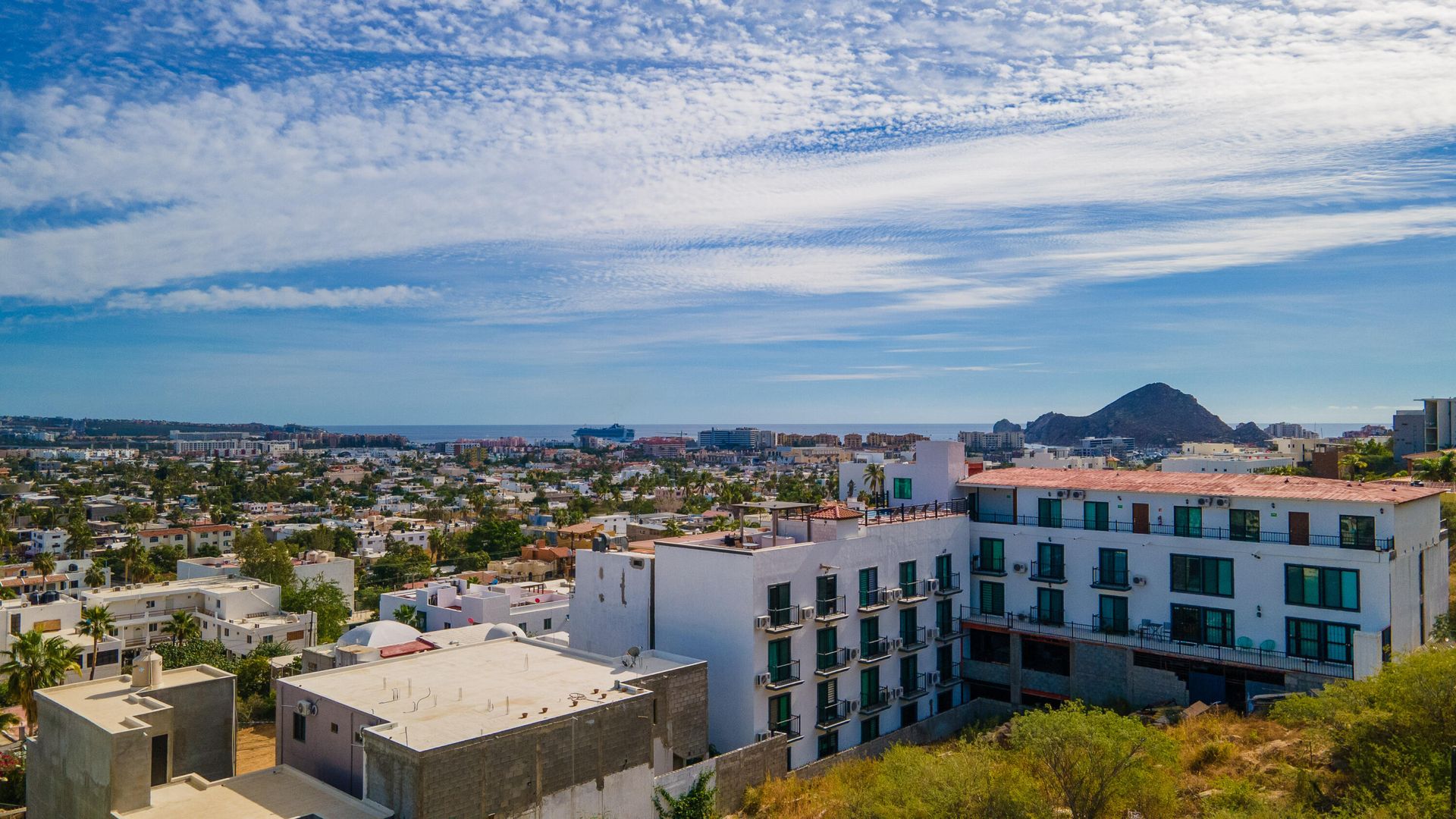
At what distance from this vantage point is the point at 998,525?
38625 mm

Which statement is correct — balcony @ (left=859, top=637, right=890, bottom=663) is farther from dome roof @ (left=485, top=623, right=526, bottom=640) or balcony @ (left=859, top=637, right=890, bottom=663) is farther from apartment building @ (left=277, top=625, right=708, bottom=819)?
dome roof @ (left=485, top=623, right=526, bottom=640)

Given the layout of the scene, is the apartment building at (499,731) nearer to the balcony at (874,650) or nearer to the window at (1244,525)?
the balcony at (874,650)

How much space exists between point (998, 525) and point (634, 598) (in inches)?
624

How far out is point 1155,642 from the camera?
3447cm

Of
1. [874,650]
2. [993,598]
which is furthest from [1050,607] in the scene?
[874,650]

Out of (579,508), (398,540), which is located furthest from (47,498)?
(579,508)

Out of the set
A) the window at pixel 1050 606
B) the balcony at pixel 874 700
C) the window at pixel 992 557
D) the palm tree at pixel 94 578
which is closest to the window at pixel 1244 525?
the window at pixel 1050 606

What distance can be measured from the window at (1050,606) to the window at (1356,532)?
9902 millimetres

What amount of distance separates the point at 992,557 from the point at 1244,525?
371 inches

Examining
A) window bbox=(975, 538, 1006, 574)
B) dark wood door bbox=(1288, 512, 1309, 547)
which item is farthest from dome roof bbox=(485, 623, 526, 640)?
dark wood door bbox=(1288, 512, 1309, 547)

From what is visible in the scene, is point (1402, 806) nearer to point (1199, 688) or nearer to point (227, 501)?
point (1199, 688)

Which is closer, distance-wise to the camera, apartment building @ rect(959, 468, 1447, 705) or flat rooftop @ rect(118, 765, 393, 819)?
flat rooftop @ rect(118, 765, 393, 819)

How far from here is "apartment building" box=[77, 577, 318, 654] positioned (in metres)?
60.1

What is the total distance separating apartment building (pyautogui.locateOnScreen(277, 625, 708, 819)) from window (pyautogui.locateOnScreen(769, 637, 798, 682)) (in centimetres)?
331
